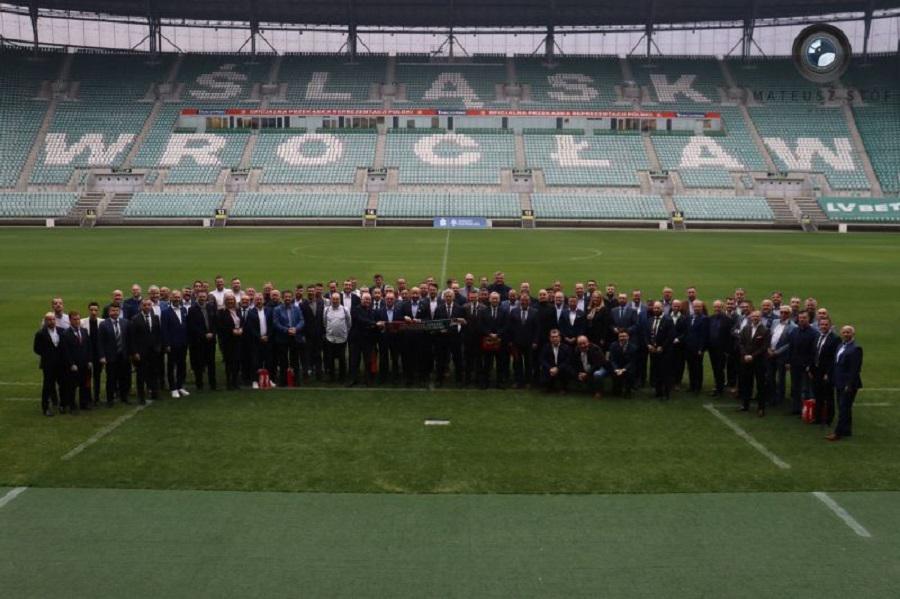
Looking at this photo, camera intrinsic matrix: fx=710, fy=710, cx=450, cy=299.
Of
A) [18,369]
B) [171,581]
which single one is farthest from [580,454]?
[18,369]

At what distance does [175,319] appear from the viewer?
1234 cm

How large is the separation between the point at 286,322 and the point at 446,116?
5993 cm

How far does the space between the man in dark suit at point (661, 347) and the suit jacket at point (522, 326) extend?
6.44 ft

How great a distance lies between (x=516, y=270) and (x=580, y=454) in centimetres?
2013

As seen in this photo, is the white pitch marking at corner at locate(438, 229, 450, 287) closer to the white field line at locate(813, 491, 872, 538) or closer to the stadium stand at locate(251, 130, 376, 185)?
the white field line at locate(813, 491, 872, 538)

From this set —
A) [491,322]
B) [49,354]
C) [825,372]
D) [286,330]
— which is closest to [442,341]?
[491,322]

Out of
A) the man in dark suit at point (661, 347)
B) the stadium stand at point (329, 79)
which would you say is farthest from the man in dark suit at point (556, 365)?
the stadium stand at point (329, 79)

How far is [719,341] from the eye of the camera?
12523 mm

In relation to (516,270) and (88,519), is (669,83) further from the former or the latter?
(88,519)

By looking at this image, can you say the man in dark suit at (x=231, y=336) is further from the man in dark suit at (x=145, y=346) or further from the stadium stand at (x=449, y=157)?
the stadium stand at (x=449, y=157)

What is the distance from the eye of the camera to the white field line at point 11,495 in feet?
26.5

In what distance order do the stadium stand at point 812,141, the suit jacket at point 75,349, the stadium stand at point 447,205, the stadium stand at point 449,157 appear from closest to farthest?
1. the suit jacket at point 75,349
2. the stadium stand at point 447,205
3. the stadium stand at point 812,141
4. the stadium stand at point 449,157

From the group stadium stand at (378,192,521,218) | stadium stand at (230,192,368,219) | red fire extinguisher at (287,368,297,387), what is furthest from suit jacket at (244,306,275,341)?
stadium stand at (230,192,368,219)

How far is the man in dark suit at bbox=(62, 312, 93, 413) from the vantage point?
11039 millimetres
